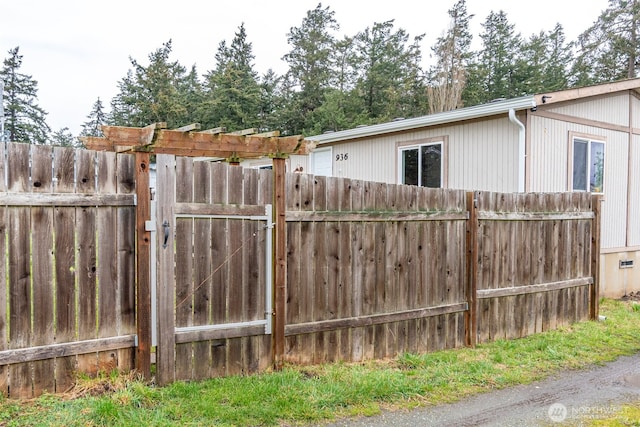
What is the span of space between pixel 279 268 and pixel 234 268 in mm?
383

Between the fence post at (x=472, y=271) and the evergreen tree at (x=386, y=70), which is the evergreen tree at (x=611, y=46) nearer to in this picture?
the evergreen tree at (x=386, y=70)

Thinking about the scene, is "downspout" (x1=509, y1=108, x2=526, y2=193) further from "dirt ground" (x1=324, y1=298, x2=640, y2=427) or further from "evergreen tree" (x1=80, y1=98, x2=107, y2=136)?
"evergreen tree" (x1=80, y1=98, x2=107, y2=136)

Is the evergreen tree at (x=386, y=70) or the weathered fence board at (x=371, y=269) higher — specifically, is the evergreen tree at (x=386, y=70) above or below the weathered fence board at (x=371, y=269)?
above

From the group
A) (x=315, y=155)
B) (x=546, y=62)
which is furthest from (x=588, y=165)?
(x=546, y=62)

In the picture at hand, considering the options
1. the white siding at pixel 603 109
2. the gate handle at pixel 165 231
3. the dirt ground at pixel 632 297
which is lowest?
the dirt ground at pixel 632 297

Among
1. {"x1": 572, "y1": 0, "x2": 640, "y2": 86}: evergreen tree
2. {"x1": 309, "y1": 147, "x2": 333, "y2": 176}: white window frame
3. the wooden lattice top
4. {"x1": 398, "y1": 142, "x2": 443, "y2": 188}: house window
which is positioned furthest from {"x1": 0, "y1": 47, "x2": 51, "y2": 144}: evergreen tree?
{"x1": 572, "y1": 0, "x2": 640, "y2": 86}: evergreen tree

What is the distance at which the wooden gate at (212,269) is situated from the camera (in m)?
3.63

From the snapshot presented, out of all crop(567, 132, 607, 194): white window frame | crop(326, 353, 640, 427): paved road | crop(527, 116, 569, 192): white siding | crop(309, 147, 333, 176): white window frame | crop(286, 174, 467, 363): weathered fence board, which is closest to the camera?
crop(326, 353, 640, 427): paved road

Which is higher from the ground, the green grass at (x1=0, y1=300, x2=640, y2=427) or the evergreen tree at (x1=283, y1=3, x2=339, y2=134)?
the evergreen tree at (x1=283, y1=3, x2=339, y2=134)

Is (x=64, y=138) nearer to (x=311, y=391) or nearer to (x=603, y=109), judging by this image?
(x=603, y=109)

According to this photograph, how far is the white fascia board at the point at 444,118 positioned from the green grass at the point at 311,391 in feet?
10.1

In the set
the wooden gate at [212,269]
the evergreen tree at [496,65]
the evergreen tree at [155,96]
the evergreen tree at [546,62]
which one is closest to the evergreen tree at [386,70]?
the evergreen tree at [496,65]

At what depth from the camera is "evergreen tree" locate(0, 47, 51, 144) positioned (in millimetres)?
29062

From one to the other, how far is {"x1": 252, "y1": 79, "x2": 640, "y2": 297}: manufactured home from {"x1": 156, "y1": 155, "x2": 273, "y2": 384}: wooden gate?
390 centimetres
